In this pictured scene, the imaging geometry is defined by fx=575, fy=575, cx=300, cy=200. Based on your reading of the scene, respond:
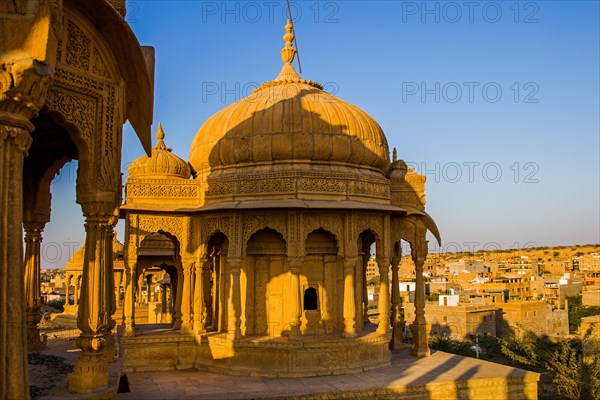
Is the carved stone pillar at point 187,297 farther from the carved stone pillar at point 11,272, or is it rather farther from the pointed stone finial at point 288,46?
the carved stone pillar at point 11,272

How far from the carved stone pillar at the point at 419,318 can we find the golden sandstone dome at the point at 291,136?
97.8 inches

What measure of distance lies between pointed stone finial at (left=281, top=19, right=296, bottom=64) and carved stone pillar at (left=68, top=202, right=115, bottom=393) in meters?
10.2

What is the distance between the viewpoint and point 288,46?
16.8 m

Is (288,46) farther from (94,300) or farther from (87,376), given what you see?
(87,376)

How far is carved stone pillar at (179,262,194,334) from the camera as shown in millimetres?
14367

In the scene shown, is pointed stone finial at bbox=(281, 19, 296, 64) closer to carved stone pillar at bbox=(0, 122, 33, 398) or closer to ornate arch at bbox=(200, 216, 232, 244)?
ornate arch at bbox=(200, 216, 232, 244)

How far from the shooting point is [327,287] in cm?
1427

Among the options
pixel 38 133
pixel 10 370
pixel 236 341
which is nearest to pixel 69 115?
pixel 38 133

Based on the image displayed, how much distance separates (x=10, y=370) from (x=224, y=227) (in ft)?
28.4

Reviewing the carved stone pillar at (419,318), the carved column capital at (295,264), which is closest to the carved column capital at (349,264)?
the carved column capital at (295,264)

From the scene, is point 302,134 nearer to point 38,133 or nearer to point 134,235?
point 134,235

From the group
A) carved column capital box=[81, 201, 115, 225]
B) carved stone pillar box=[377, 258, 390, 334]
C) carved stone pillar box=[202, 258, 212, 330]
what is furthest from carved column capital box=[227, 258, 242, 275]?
carved column capital box=[81, 201, 115, 225]

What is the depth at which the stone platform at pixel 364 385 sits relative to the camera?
1108cm

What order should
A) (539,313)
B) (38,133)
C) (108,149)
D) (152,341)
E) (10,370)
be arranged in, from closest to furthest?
(10,370), (108,149), (38,133), (152,341), (539,313)
